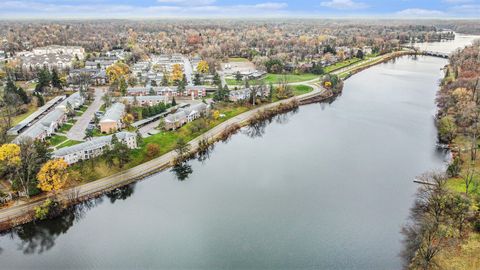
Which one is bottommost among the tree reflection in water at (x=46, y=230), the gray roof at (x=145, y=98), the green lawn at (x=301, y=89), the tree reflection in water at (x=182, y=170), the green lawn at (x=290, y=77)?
the tree reflection in water at (x=46, y=230)

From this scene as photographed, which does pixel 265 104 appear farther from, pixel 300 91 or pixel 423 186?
pixel 423 186

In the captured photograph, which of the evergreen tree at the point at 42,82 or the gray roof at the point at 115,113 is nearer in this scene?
the gray roof at the point at 115,113

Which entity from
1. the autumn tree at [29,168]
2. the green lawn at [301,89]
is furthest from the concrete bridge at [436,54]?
the autumn tree at [29,168]

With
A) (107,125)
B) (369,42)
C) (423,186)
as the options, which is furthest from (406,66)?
(107,125)

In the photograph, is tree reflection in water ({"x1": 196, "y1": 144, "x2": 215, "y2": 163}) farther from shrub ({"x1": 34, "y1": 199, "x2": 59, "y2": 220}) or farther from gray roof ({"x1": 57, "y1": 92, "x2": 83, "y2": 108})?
gray roof ({"x1": 57, "y1": 92, "x2": 83, "y2": 108})

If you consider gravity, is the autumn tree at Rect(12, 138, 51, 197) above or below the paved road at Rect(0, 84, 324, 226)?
above

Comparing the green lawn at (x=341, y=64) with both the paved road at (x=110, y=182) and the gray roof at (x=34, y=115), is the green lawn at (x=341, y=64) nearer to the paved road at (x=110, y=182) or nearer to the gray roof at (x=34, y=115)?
the paved road at (x=110, y=182)

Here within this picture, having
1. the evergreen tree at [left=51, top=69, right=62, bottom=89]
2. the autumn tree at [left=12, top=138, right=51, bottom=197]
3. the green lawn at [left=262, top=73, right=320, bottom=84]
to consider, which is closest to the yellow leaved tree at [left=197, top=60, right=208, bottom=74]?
the green lawn at [left=262, top=73, right=320, bottom=84]

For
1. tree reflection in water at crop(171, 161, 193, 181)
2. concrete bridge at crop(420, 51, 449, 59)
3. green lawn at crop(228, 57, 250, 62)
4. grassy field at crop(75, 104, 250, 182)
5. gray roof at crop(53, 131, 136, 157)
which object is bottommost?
tree reflection in water at crop(171, 161, 193, 181)
